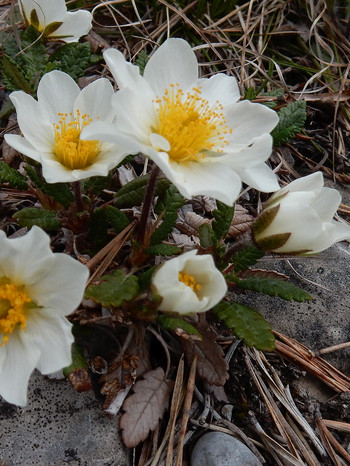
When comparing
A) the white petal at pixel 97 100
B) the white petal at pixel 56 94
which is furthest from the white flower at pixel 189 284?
the white petal at pixel 56 94

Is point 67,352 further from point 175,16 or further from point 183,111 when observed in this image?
point 175,16

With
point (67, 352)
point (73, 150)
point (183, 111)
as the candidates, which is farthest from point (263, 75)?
point (67, 352)

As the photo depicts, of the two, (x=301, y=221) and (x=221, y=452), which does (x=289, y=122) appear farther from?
(x=221, y=452)

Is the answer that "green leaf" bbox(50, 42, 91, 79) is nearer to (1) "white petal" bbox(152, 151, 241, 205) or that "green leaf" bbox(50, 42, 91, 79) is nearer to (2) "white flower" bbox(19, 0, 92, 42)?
(2) "white flower" bbox(19, 0, 92, 42)

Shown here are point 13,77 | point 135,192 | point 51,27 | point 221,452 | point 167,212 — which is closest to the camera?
point 221,452

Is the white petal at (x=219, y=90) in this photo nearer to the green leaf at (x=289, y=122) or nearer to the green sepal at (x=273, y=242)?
the green leaf at (x=289, y=122)

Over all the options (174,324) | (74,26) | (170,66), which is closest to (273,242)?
(174,324)

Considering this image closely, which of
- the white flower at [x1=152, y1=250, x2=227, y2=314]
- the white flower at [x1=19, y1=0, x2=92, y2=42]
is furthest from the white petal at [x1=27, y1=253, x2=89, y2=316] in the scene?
the white flower at [x1=19, y1=0, x2=92, y2=42]
